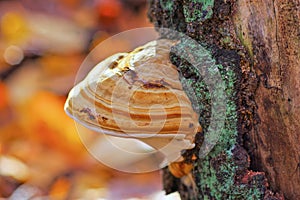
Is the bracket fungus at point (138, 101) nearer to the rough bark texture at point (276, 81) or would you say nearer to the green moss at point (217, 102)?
the green moss at point (217, 102)

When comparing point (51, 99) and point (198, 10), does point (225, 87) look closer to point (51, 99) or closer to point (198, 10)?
point (198, 10)

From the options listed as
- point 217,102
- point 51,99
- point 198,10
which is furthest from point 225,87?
point 51,99

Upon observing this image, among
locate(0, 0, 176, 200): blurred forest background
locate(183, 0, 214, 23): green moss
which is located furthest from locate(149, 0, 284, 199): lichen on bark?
locate(0, 0, 176, 200): blurred forest background

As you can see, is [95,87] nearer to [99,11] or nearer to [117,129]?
[117,129]

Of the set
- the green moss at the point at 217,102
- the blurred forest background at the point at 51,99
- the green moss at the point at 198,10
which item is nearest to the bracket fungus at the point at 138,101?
the green moss at the point at 217,102

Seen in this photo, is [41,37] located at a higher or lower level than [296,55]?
higher

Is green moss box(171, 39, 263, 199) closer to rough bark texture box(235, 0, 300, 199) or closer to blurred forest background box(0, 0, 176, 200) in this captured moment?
rough bark texture box(235, 0, 300, 199)

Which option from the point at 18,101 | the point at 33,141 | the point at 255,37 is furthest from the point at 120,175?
the point at 255,37
